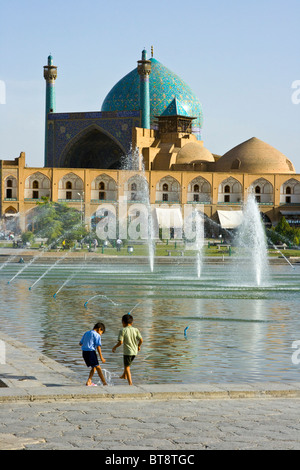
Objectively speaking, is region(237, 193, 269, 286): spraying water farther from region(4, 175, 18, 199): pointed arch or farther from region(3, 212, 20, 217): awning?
region(4, 175, 18, 199): pointed arch

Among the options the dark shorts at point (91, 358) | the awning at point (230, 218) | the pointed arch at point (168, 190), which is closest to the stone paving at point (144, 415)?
the dark shorts at point (91, 358)

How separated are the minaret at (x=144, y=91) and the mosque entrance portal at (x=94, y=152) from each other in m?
3.77

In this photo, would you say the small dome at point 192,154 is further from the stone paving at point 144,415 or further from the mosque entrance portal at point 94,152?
the stone paving at point 144,415

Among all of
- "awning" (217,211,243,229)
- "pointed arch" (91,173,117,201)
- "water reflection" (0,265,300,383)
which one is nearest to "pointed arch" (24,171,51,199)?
"pointed arch" (91,173,117,201)

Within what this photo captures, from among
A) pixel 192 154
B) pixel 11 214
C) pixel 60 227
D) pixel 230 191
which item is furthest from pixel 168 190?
pixel 60 227

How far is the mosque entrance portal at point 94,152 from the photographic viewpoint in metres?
60.6

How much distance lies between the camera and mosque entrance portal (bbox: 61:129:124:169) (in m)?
60.6

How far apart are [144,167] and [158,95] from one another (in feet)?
26.5

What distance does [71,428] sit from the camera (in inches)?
231

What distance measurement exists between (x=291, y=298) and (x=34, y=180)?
127 feet

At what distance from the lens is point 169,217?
55906mm

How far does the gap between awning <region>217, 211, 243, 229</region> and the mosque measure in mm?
73

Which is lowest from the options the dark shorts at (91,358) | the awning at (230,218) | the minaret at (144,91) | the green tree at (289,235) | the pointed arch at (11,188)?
the dark shorts at (91,358)
